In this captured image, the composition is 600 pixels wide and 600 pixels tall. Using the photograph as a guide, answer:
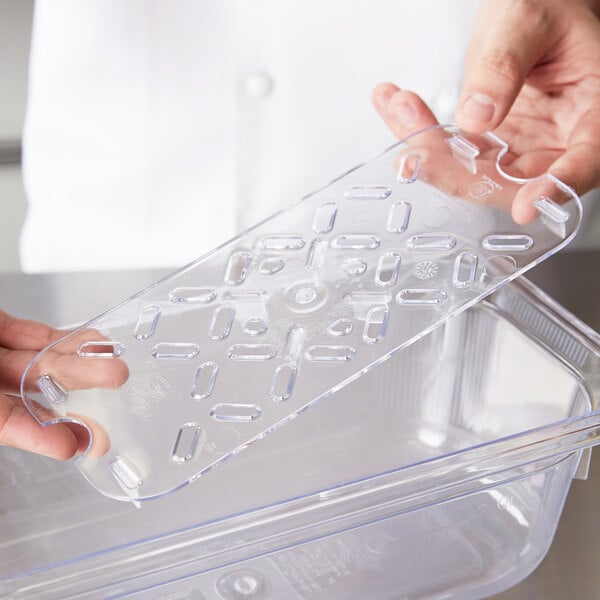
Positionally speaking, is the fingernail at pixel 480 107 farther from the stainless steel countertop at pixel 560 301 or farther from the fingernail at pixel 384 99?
the stainless steel countertop at pixel 560 301

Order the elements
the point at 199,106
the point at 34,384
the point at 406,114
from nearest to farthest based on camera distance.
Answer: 1. the point at 34,384
2. the point at 406,114
3. the point at 199,106

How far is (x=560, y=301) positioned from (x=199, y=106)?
37 cm

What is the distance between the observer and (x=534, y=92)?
81 centimetres

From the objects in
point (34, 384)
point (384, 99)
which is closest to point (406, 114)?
point (384, 99)

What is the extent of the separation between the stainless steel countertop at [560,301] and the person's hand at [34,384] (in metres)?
0.20

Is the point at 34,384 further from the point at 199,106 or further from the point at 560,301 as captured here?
the point at 560,301

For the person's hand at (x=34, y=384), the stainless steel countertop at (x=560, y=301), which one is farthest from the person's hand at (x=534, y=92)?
the person's hand at (x=34, y=384)

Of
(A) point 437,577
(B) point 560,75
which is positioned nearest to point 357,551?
(A) point 437,577

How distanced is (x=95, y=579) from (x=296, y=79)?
509mm

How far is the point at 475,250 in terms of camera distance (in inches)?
24.6

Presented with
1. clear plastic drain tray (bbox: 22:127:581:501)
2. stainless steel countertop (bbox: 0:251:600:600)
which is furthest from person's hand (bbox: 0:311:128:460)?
stainless steel countertop (bbox: 0:251:600:600)

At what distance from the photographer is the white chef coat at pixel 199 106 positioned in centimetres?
84

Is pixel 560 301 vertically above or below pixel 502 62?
below

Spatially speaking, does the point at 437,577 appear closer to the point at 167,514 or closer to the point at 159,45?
the point at 167,514
